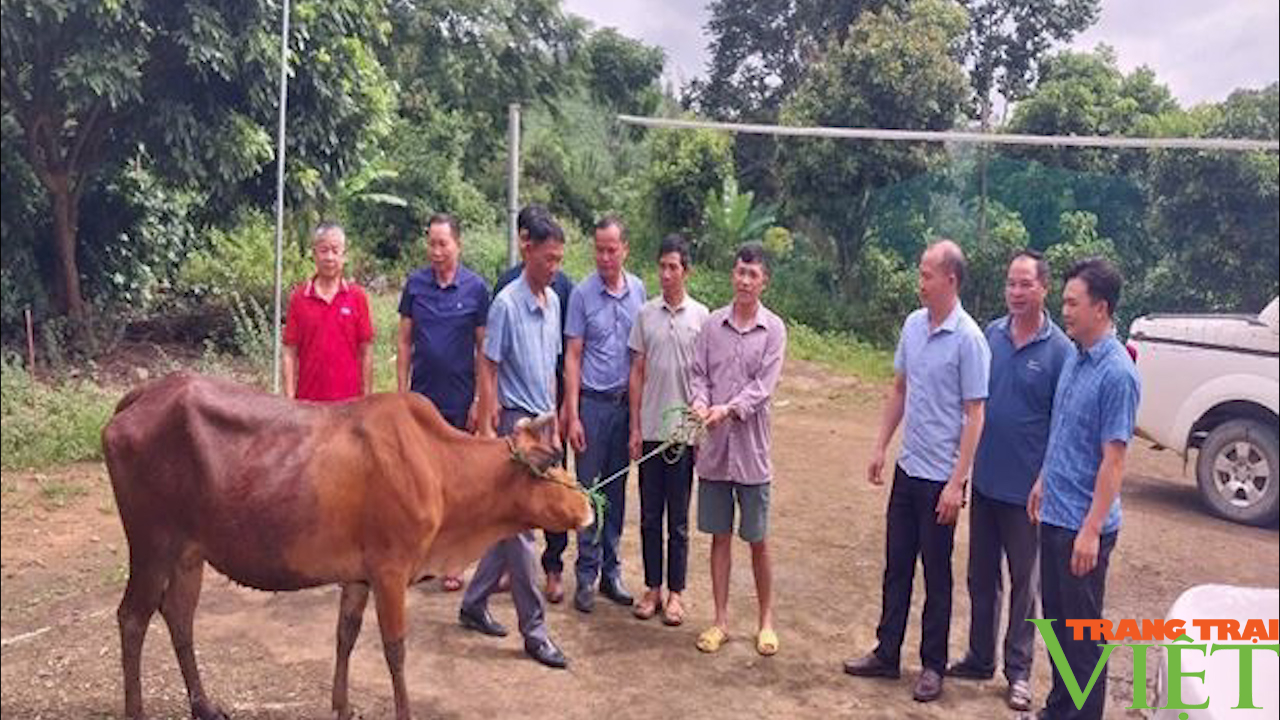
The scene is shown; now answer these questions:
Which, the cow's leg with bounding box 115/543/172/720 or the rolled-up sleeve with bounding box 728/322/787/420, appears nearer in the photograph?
the cow's leg with bounding box 115/543/172/720

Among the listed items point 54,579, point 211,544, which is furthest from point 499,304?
point 54,579

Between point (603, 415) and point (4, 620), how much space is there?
2.41 m

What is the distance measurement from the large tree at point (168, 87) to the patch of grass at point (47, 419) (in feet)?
1.03

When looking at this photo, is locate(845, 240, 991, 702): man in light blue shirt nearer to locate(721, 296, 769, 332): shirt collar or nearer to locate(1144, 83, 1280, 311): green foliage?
locate(721, 296, 769, 332): shirt collar

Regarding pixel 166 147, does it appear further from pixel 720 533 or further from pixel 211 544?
pixel 720 533

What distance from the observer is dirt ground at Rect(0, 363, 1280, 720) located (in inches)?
147

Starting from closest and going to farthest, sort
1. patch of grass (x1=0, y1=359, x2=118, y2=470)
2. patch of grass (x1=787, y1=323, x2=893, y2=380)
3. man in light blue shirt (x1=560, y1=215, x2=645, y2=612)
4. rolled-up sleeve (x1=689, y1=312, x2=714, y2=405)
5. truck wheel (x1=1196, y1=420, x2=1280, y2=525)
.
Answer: patch of grass (x1=0, y1=359, x2=118, y2=470) → truck wheel (x1=1196, y1=420, x2=1280, y2=525) → rolled-up sleeve (x1=689, y1=312, x2=714, y2=405) → man in light blue shirt (x1=560, y1=215, x2=645, y2=612) → patch of grass (x1=787, y1=323, x2=893, y2=380)

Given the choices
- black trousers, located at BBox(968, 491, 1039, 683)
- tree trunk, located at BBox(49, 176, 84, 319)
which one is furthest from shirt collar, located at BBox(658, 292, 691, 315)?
tree trunk, located at BBox(49, 176, 84, 319)

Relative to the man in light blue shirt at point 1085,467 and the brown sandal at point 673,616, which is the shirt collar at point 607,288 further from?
the man in light blue shirt at point 1085,467

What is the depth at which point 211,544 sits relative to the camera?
11.4 feet

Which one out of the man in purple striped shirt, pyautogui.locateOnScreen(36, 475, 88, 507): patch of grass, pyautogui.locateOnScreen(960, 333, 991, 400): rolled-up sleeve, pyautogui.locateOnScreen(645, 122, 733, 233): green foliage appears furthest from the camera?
pyautogui.locateOnScreen(645, 122, 733, 233): green foliage

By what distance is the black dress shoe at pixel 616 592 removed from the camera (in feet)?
16.8

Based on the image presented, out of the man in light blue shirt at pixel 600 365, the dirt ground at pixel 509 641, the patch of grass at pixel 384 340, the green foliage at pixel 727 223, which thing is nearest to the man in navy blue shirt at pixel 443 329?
the patch of grass at pixel 384 340

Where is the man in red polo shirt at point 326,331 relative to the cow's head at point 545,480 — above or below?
above
